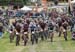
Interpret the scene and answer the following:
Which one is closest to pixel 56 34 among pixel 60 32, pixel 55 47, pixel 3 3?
pixel 60 32

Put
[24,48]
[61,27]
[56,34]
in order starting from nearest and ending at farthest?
[24,48], [61,27], [56,34]

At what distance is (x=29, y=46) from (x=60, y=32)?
668cm

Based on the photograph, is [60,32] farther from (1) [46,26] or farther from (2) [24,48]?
(2) [24,48]

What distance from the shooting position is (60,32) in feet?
131

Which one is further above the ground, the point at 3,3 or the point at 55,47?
the point at 55,47

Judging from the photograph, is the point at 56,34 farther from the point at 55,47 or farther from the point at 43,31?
the point at 55,47

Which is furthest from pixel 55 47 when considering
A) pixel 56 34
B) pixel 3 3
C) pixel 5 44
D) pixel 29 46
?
pixel 3 3

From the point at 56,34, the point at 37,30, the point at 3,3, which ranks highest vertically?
the point at 37,30

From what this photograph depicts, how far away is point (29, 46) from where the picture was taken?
111 ft

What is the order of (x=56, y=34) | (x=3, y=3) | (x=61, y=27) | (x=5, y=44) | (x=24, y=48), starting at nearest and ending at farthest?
(x=24, y=48) < (x=5, y=44) < (x=61, y=27) < (x=56, y=34) < (x=3, y=3)

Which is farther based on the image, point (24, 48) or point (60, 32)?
point (60, 32)

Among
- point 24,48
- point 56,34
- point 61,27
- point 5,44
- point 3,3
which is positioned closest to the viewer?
point 24,48

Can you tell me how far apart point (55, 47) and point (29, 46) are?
2083 millimetres

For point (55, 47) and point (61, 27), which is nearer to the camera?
point (55, 47)
